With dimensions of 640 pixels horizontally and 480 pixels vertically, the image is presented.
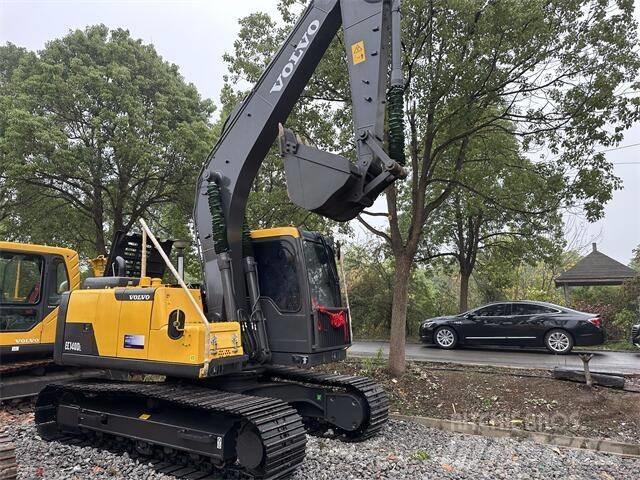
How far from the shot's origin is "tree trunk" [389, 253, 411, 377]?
9070 mm

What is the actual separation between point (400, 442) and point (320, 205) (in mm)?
3168

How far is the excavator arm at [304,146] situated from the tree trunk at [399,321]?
430cm

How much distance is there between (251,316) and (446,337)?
1100 centimetres

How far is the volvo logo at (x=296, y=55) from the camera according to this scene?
550cm

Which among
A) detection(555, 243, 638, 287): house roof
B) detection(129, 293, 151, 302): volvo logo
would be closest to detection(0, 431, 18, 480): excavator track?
detection(129, 293, 151, 302): volvo logo

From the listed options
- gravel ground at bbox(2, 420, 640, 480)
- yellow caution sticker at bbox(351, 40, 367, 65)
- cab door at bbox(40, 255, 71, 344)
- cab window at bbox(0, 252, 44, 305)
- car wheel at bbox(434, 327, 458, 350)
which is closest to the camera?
gravel ground at bbox(2, 420, 640, 480)

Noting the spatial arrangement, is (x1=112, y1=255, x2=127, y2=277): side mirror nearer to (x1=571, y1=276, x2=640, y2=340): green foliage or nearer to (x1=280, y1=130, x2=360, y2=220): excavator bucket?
(x1=280, y1=130, x2=360, y2=220): excavator bucket

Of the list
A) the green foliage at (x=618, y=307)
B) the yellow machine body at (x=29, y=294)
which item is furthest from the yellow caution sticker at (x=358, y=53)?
the green foliage at (x=618, y=307)

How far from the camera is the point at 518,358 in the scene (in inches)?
498

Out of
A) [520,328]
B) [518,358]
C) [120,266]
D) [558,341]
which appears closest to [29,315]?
[120,266]

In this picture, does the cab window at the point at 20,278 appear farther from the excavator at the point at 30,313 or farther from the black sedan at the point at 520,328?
the black sedan at the point at 520,328

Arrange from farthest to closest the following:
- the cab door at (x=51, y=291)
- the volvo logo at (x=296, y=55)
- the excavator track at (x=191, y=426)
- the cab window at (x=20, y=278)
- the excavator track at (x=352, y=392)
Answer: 1. the cab door at (x=51, y=291)
2. the cab window at (x=20, y=278)
3. the excavator track at (x=352, y=392)
4. the volvo logo at (x=296, y=55)
5. the excavator track at (x=191, y=426)

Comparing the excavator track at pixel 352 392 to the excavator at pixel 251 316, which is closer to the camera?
the excavator at pixel 251 316

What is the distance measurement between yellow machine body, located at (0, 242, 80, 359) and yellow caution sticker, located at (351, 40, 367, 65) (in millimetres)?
6056
